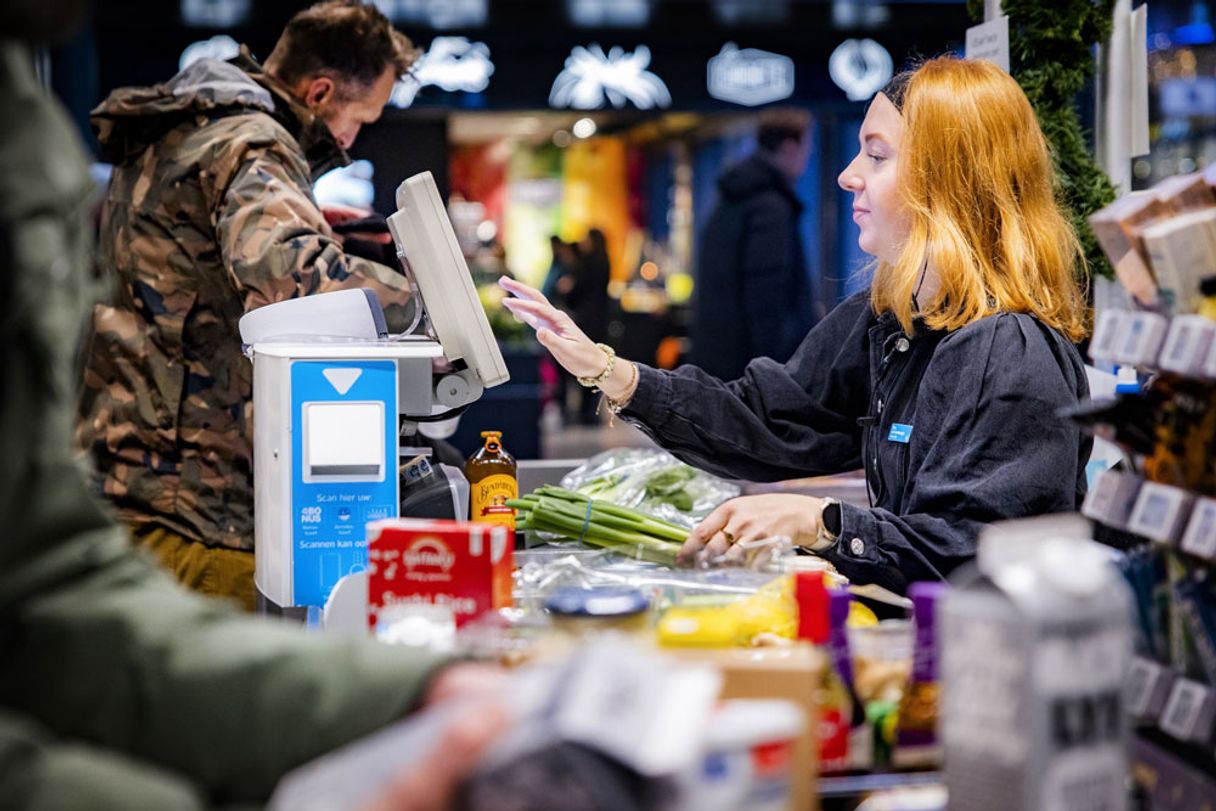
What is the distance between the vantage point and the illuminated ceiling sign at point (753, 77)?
11.3 meters

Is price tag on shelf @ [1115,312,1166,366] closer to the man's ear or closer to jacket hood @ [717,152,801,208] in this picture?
the man's ear

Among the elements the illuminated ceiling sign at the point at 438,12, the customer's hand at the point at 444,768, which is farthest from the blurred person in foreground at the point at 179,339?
the illuminated ceiling sign at the point at 438,12

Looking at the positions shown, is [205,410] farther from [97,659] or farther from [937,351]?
[97,659]

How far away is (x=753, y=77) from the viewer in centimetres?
1138

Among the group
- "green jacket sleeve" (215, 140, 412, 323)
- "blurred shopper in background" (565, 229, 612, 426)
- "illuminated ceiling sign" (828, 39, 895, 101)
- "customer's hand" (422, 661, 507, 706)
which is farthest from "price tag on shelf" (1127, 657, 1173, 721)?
"blurred shopper in background" (565, 229, 612, 426)

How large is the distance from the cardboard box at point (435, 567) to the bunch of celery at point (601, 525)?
1007 mm

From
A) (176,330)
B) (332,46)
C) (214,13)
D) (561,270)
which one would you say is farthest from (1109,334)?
(561,270)

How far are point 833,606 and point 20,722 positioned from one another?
88cm

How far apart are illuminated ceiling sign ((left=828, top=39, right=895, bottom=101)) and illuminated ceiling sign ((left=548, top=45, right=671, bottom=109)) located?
146 cm

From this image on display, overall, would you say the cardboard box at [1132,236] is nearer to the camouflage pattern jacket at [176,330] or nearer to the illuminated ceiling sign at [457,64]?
the camouflage pattern jacket at [176,330]

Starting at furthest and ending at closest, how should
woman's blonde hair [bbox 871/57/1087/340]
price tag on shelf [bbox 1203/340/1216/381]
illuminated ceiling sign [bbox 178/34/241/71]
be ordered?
illuminated ceiling sign [bbox 178/34/241/71], woman's blonde hair [bbox 871/57/1087/340], price tag on shelf [bbox 1203/340/1216/381]

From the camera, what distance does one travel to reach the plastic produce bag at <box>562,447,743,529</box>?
11.4 feet

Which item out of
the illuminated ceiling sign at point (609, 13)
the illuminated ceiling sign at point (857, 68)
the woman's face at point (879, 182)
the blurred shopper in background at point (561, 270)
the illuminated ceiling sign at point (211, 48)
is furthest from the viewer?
the blurred shopper in background at point (561, 270)

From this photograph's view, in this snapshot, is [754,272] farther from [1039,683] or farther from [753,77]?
[1039,683]
